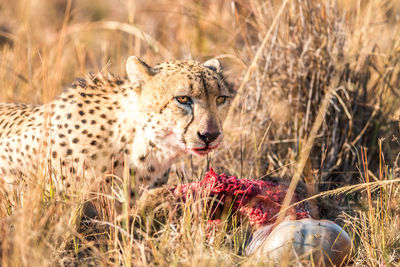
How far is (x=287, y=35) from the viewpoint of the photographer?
3107mm

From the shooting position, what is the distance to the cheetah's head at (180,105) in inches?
85.6

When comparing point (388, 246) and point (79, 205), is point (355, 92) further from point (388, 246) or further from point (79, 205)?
point (79, 205)

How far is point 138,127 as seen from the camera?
7.43ft

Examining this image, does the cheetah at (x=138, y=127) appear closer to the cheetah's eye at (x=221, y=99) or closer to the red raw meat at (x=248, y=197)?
the cheetah's eye at (x=221, y=99)

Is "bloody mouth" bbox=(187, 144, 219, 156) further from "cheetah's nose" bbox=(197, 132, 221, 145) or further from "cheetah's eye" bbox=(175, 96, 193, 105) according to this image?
"cheetah's eye" bbox=(175, 96, 193, 105)

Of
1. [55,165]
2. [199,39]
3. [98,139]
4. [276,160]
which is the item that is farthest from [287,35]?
[199,39]

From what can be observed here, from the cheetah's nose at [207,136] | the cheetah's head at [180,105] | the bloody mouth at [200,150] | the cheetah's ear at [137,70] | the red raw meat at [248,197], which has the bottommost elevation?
the red raw meat at [248,197]

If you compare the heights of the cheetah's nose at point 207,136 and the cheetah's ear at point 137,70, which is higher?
the cheetah's ear at point 137,70

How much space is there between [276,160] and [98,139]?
4.05 ft

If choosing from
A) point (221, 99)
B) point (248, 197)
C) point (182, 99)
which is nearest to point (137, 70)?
point (182, 99)

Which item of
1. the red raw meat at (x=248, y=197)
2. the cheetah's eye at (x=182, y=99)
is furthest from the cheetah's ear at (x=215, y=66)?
the red raw meat at (x=248, y=197)

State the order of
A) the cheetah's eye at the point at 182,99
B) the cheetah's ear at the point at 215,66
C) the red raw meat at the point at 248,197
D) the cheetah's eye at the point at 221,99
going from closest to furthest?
the red raw meat at the point at 248,197, the cheetah's eye at the point at 182,99, the cheetah's eye at the point at 221,99, the cheetah's ear at the point at 215,66

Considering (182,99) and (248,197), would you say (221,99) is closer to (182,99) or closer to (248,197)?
(182,99)

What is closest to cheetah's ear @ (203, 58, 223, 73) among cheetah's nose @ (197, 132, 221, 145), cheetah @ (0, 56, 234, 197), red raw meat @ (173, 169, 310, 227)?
cheetah @ (0, 56, 234, 197)
